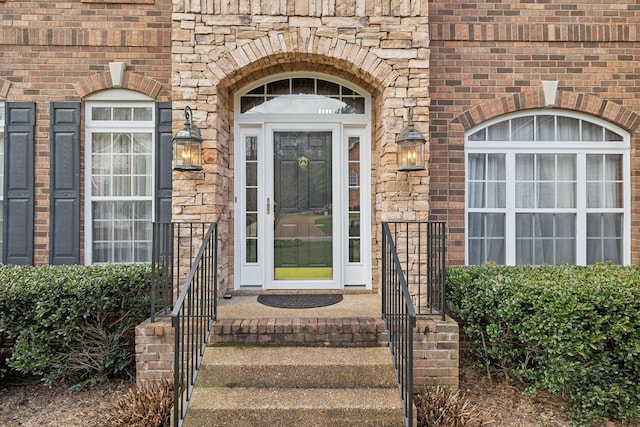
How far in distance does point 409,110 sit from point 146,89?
285 centimetres

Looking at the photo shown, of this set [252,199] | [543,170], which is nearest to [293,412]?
[252,199]

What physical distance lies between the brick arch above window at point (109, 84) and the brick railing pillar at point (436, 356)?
3.71 metres

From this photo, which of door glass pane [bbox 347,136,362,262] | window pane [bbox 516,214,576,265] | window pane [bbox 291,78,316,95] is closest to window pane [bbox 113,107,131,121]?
Result: window pane [bbox 291,78,316,95]

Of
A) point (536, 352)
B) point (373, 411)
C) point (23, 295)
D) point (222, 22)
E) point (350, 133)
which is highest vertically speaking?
point (222, 22)

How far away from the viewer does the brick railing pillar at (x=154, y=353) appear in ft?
10.5

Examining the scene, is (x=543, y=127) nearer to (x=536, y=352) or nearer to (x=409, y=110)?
(x=409, y=110)

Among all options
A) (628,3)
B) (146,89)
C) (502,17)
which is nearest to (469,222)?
(502,17)

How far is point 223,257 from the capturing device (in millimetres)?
4094

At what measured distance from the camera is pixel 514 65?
434cm

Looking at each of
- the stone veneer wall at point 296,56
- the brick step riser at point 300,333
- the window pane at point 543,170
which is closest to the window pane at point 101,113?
the stone veneer wall at point 296,56

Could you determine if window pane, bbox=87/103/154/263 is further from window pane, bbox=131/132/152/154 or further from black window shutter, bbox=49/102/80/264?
black window shutter, bbox=49/102/80/264

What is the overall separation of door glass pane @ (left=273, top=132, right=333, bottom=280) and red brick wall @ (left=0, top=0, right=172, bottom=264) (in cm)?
159

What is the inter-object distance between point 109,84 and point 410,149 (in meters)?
3.31

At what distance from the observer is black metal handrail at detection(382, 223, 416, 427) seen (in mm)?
2643
